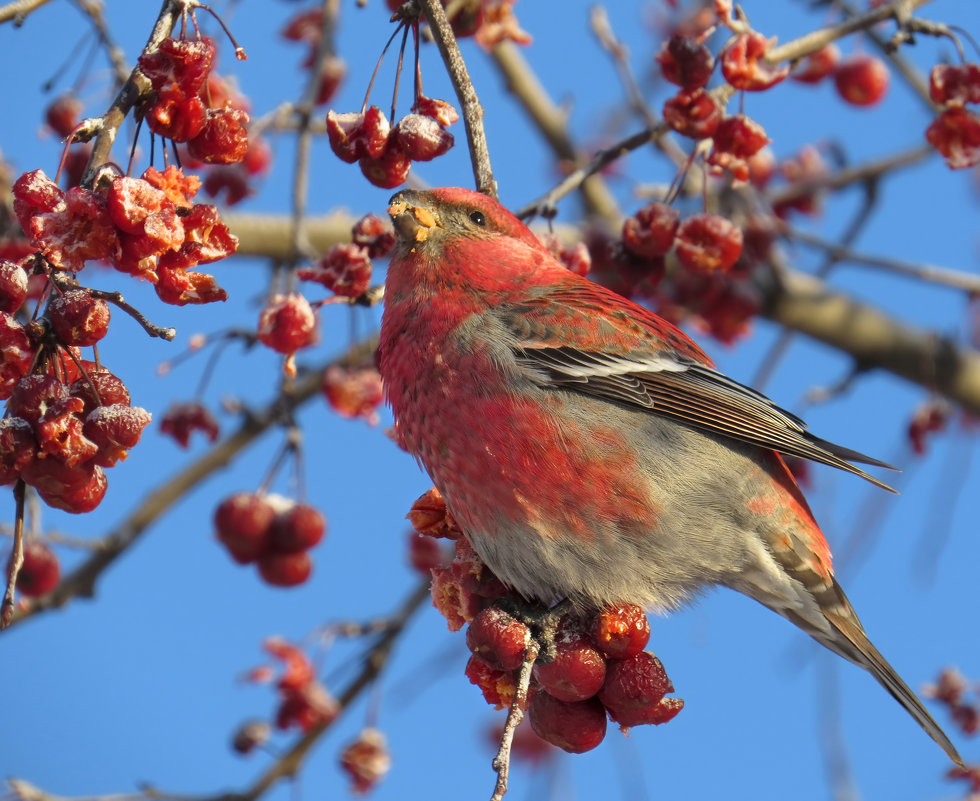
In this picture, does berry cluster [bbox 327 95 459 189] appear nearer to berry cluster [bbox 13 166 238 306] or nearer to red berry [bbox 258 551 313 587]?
berry cluster [bbox 13 166 238 306]

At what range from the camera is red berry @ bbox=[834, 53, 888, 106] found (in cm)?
433

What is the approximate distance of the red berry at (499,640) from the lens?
2004 mm

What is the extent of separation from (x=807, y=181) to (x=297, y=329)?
3.21 metres

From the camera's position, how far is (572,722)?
2.12 metres

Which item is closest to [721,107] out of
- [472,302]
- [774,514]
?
[472,302]

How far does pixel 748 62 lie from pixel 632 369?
0.80 metres

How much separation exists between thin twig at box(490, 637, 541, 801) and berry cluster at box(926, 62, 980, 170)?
1747mm

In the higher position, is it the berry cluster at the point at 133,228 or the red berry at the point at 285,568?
the red berry at the point at 285,568

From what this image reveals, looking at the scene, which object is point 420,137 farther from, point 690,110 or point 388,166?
point 690,110

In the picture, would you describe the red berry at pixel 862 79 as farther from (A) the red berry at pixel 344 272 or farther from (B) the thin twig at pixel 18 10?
(B) the thin twig at pixel 18 10

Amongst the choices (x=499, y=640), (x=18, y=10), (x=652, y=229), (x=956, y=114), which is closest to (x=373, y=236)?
(x=652, y=229)

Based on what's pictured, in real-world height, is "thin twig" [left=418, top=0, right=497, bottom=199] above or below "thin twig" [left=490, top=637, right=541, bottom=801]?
above

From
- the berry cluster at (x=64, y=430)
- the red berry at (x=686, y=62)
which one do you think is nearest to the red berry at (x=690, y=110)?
the red berry at (x=686, y=62)

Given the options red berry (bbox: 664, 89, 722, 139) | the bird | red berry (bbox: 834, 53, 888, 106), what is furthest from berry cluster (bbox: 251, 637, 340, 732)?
red berry (bbox: 834, 53, 888, 106)
